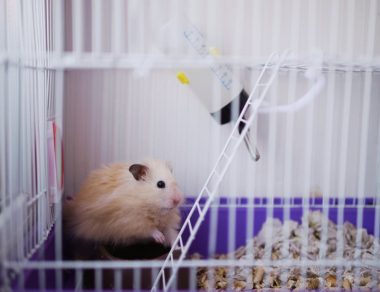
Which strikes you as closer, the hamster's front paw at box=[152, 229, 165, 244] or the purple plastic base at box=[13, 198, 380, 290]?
the hamster's front paw at box=[152, 229, 165, 244]

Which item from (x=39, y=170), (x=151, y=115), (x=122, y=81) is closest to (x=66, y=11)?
(x=122, y=81)

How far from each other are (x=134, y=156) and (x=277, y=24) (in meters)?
0.78

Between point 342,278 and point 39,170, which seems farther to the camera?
point 342,278

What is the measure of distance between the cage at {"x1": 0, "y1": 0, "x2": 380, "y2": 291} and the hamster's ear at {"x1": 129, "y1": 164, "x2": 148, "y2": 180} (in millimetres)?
217

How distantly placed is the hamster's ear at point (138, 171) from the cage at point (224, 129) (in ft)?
0.71

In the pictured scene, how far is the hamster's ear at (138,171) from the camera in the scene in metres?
1.68

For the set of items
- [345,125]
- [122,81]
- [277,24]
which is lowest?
[345,125]

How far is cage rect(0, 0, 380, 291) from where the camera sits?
5.23 feet

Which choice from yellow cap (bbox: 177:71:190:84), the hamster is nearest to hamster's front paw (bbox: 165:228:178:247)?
the hamster

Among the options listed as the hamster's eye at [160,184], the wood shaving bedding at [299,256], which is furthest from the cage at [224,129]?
the hamster's eye at [160,184]

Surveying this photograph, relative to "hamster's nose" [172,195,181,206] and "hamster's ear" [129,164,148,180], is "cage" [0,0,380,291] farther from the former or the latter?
"hamster's ear" [129,164,148,180]

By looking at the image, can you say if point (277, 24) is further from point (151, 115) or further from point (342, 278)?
point (342, 278)

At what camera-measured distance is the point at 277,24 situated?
1840mm

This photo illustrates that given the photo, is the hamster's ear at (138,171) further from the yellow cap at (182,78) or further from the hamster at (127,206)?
the yellow cap at (182,78)
